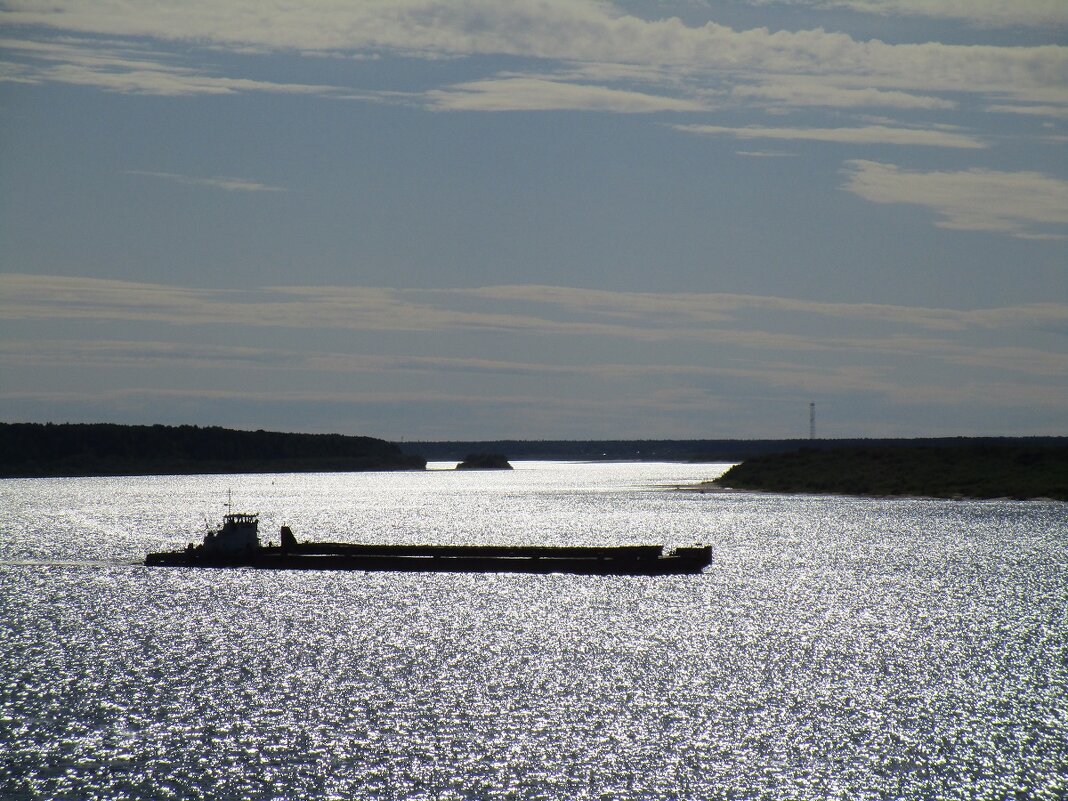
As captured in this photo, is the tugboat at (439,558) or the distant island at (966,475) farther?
the distant island at (966,475)

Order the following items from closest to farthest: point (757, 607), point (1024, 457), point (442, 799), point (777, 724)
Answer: point (442, 799) → point (777, 724) → point (757, 607) → point (1024, 457)

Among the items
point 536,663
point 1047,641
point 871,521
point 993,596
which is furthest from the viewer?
point 871,521

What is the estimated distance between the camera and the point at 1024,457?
178 meters

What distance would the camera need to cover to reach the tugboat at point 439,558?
86.1 meters

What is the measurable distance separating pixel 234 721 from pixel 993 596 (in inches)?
1917

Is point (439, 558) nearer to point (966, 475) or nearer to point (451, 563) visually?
point (451, 563)

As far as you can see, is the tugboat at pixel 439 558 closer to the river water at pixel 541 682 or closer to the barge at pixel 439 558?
the barge at pixel 439 558

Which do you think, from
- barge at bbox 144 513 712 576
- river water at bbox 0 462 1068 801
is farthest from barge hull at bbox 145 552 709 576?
river water at bbox 0 462 1068 801

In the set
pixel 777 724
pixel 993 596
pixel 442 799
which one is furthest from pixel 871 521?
pixel 442 799

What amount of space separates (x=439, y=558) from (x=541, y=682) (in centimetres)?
4555

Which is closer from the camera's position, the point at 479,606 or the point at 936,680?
the point at 936,680

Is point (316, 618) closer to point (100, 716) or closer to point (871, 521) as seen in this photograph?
point (100, 716)

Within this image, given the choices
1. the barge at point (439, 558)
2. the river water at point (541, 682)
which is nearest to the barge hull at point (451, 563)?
the barge at point (439, 558)

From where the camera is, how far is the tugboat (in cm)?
8606
